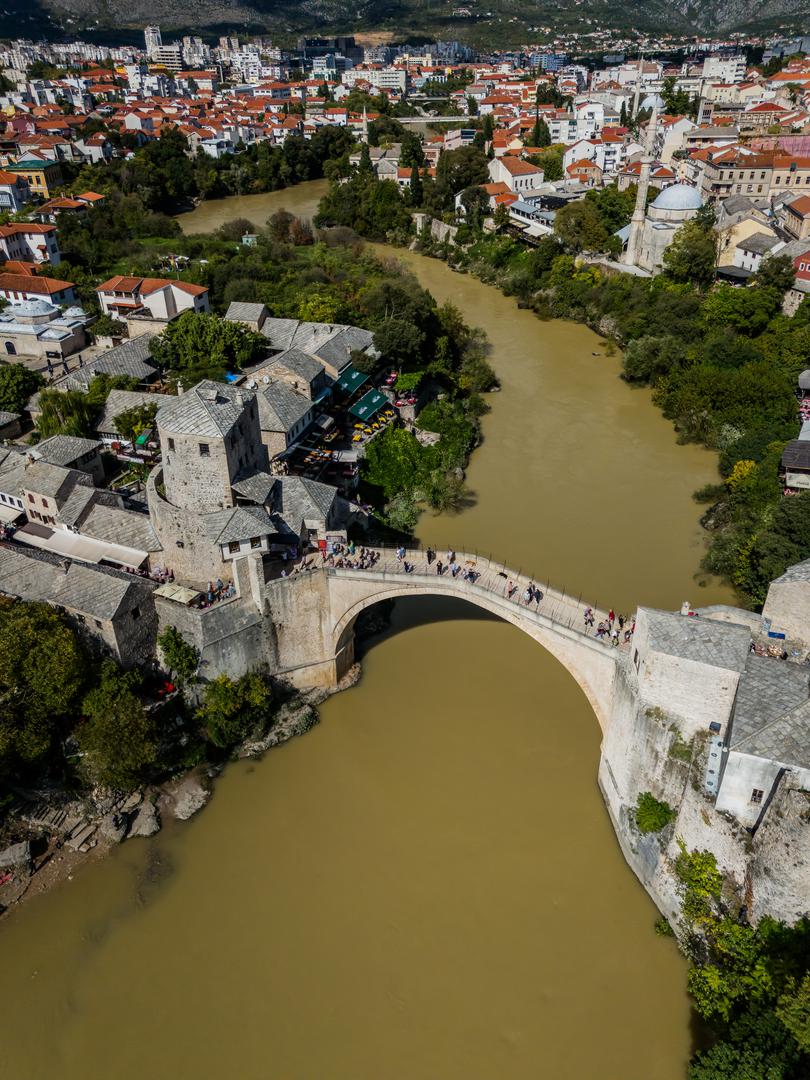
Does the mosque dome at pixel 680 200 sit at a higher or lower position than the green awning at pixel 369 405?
higher

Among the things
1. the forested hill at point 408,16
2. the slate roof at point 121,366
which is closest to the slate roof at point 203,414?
the slate roof at point 121,366

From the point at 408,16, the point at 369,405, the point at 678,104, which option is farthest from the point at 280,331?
the point at 408,16

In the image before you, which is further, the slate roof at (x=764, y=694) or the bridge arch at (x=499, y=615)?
the bridge arch at (x=499, y=615)

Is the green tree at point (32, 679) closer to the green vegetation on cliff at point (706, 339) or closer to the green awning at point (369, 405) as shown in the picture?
the green awning at point (369, 405)

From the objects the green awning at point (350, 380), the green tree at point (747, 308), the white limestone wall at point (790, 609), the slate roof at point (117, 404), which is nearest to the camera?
the white limestone wall at point (790, 609)

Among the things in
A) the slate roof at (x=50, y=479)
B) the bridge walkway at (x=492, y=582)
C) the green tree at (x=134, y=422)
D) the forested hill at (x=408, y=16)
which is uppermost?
the forested hill at (x=408, y=16)

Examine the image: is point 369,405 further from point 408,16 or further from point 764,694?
point 408,16
